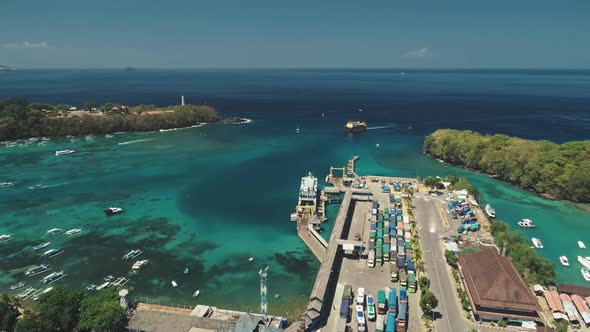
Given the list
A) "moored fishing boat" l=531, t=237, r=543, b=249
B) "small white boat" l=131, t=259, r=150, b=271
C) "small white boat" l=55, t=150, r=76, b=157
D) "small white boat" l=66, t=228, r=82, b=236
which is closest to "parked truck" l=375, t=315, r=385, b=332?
"small white boat" l=131, t=259, r=150, b=271

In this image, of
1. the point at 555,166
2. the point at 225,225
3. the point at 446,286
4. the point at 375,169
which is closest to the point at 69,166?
the point at 225,225

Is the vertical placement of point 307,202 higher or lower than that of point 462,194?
lower

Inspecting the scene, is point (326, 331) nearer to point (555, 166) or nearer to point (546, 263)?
point (546, 263)

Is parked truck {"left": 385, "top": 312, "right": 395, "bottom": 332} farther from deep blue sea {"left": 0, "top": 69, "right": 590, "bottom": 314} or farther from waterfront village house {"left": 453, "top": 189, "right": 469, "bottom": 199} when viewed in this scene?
waterfront village house {"left": 453, "top": 189, "right": 469, "bottom": 199}

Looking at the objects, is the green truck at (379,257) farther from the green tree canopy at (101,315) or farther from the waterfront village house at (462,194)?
the green tree canopy at (101,315)

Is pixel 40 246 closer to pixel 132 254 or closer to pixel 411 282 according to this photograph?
pixel 132 254

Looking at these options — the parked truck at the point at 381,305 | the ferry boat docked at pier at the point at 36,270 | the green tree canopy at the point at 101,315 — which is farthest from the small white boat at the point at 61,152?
the parked truck at the point at 381,305

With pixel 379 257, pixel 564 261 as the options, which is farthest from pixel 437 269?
pixel 564 261
